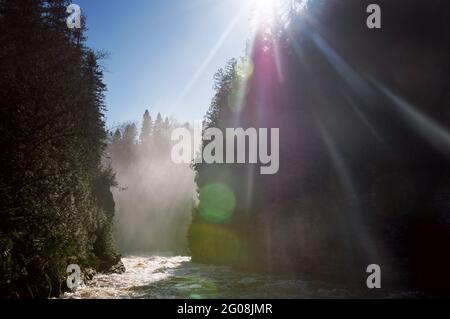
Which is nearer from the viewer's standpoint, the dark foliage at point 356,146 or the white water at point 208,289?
the white water at point 208,289

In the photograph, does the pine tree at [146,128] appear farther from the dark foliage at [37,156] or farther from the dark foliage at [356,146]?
the dark foliage at [37,156]

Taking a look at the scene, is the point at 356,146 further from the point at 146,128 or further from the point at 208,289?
the point at 146,128

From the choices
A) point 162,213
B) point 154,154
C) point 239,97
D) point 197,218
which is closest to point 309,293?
point 239,97

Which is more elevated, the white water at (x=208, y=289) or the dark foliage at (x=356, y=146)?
the dark foliage at (x=356, y=146)

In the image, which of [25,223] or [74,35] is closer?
[25,223]

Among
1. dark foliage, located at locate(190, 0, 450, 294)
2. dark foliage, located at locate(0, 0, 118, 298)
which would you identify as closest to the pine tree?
dark foliage, located at locate(190, 0, 450, 294)

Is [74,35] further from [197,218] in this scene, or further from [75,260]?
→ [197,218]

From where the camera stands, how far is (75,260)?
19.9 m

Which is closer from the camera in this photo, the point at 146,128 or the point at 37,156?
the point at 37,156

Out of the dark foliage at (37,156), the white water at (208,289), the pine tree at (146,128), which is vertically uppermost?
the pine tree at (146,128)

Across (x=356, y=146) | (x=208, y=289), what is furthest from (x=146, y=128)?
(x=208, y=289)

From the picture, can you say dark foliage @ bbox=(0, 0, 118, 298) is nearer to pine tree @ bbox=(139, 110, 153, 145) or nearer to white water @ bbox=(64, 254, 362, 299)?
white water @ bbox=(64, 254, 362, 299)

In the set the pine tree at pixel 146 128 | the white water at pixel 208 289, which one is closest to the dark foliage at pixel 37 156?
the white water at pixel 208 289

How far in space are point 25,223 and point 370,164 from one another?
18253 mm
